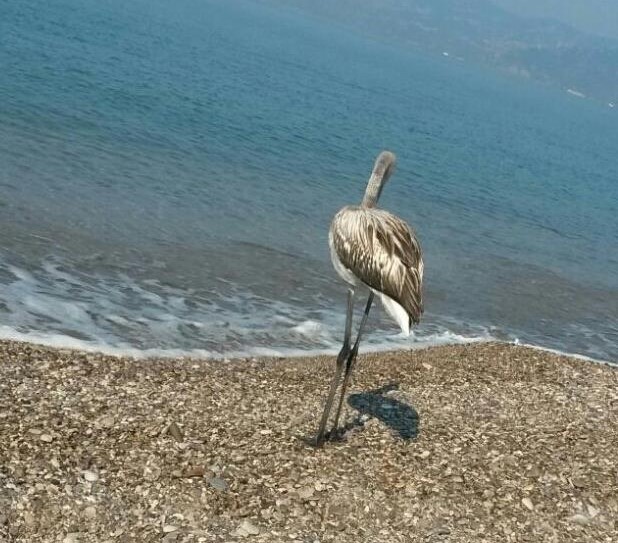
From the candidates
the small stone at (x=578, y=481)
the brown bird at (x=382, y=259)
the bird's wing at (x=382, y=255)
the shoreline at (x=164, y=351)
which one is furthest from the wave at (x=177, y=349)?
the small stone at (x=578, y=481)

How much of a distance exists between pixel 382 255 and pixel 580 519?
4129mm

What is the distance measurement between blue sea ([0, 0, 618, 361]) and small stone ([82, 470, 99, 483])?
5.06 meters

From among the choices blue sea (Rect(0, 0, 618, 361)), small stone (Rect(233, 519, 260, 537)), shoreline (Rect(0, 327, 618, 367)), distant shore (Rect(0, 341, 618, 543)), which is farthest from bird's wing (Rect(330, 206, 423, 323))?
blue sea (Rect(0, 0, 618, 361))

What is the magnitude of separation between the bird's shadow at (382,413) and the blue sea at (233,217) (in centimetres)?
345

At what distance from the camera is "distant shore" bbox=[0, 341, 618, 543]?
9.76 m

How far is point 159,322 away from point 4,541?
28.9 ft

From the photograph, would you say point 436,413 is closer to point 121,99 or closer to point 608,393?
point 608,393

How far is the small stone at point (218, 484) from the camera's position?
34.0 ft

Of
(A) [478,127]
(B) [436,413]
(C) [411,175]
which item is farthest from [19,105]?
(A) [478,127]

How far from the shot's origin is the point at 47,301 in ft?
56.2

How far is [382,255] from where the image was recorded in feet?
35.4

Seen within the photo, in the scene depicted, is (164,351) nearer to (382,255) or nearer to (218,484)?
(218,484)

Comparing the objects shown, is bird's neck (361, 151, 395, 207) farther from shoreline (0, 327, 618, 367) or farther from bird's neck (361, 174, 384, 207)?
shoreline (0, 327, 618, 367)

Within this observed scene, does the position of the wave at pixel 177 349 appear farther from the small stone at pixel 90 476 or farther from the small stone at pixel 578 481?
the small stone at pixel 578 481
